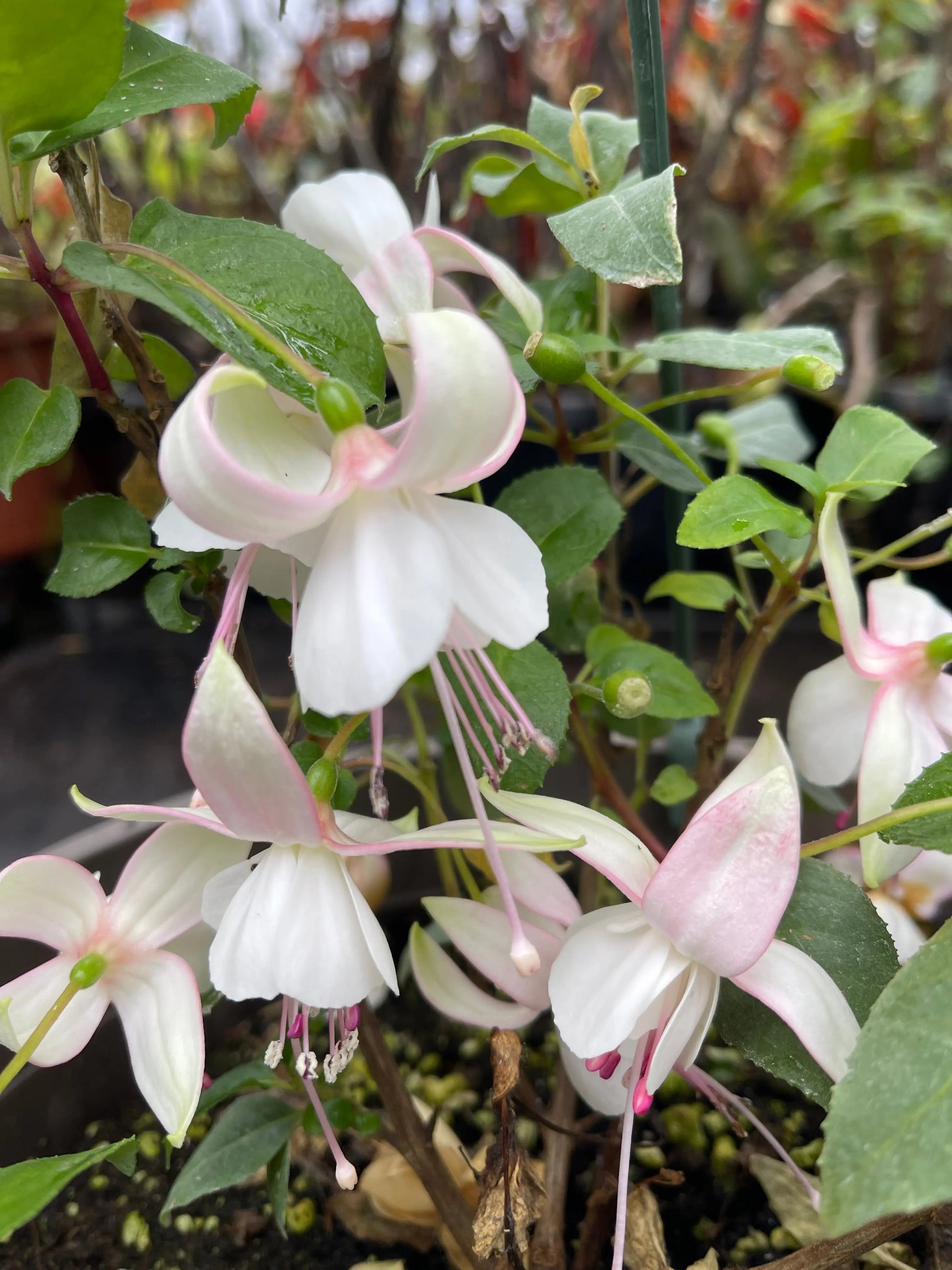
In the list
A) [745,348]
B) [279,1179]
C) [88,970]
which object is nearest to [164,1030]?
[88,970]

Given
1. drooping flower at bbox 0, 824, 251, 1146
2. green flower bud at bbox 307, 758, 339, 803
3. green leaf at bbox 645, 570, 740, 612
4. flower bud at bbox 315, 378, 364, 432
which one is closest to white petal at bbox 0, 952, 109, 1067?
drooping flower at bbox 0, 824, 251, 1146

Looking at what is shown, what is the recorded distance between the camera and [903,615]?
1.36 feet

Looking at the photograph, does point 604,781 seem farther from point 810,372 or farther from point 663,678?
point 810,372

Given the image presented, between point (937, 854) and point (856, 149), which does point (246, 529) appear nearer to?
point (937, 854)

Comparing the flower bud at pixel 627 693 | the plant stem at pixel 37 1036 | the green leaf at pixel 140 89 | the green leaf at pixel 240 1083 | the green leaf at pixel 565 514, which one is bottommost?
the green leaf at pixel 240 1083

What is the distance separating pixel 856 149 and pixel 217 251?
4.94 feet

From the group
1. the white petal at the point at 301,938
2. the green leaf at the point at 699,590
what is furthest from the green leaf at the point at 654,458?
the white petal at the point at 301,938

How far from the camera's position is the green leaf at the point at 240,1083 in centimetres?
42

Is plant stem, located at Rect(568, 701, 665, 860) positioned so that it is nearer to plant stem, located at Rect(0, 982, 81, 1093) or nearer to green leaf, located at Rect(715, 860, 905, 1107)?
green leaf, located at Rect(715, 860, 905, 1107)

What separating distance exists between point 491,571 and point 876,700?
0.19m

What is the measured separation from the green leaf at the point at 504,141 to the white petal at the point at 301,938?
26 centimetres

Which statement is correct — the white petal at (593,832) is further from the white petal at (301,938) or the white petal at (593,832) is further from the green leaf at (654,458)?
the green leaf at (654,458)

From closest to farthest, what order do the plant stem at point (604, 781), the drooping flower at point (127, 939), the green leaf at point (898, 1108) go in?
the green leaf at point (898, 1108) → the drooping flower at point (127, 939) → the plant stem at point (604, 781)

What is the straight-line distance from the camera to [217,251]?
0.31 metres
